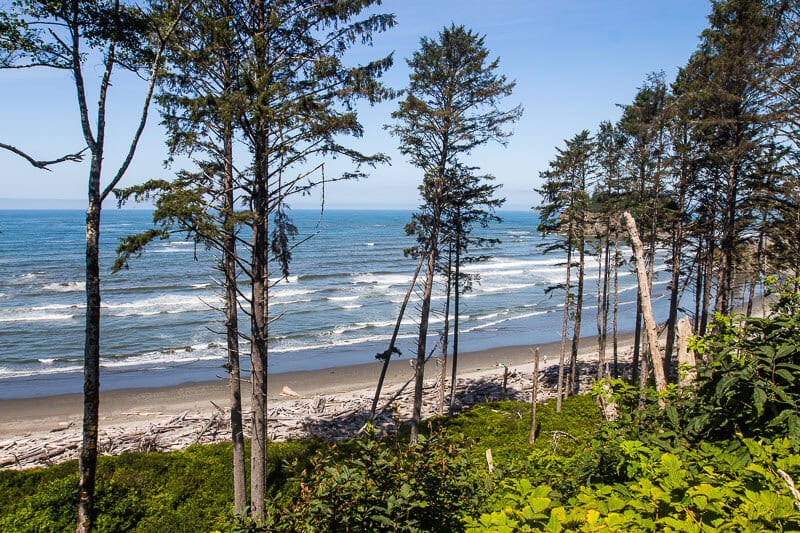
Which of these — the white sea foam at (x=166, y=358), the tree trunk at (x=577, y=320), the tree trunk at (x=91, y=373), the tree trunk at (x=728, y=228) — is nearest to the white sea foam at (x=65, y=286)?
the white sea foam at (x=166, y=358)

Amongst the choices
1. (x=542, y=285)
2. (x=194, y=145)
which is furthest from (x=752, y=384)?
(x=542, y=285)

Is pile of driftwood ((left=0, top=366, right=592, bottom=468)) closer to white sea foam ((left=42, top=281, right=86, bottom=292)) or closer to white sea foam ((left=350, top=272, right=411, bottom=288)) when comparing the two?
white sea foam ((left=350, top=272, right=411, bottom=288))

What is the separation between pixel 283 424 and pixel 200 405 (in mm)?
5636

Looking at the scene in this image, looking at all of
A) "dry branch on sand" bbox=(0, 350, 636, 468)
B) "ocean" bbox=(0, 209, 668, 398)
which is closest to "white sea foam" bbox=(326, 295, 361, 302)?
"ocean" bbox=(0, 209, 668, 398)

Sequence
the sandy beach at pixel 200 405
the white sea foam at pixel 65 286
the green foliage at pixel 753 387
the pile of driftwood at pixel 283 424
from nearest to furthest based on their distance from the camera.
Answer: the green foliage at pixel 753 387, the pile of driftwood at pixel 283 424, the sandy beach at pixel 200 405, the white sea foam at pixel 65 286

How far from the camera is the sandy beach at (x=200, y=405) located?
52.4 feet

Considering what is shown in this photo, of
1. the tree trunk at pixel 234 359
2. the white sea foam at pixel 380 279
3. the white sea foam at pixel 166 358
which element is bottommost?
the white sea foam at pixel 166 358

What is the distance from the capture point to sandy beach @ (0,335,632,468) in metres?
16.0

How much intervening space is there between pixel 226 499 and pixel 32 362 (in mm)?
21283

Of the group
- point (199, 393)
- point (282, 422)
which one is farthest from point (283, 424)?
point (199, 393)

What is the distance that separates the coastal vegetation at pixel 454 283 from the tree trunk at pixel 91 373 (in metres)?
0.04

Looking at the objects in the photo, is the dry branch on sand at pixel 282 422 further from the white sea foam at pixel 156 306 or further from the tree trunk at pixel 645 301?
the white sea foam at pixel 156 306

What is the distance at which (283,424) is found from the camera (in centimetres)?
1831

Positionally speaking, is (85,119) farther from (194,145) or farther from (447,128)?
(447,128)
